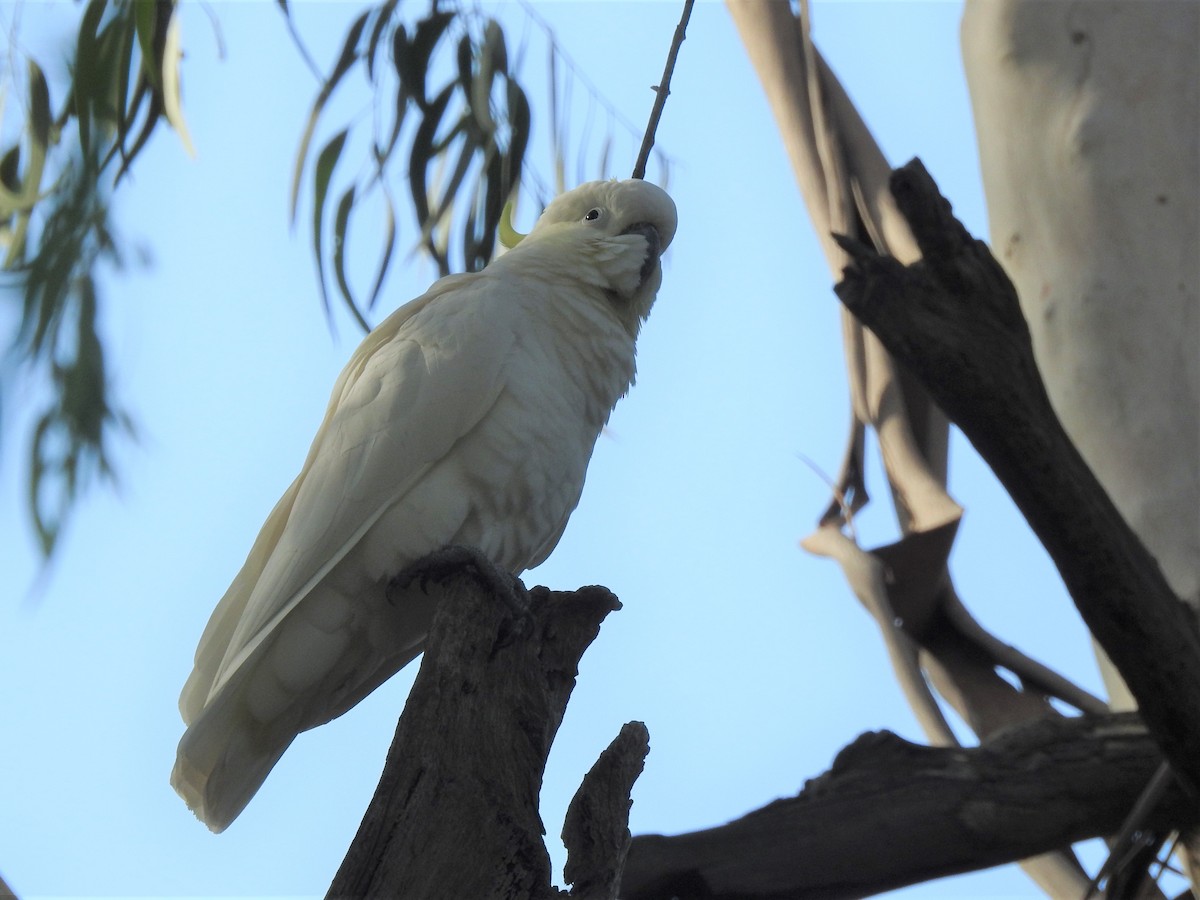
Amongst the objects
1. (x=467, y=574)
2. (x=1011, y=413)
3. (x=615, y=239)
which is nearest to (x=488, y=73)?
(x=615, y=239)

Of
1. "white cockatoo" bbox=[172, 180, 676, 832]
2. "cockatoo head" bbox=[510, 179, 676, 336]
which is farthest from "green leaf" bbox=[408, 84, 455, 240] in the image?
"white cockatoo" bbox=[172, 180, 676, 832]

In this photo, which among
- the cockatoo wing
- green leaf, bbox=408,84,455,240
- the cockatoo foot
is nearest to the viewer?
the cockatoo foot

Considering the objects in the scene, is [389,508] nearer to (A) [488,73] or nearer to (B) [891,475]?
(B) [891,475]

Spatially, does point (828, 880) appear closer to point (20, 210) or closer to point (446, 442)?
point (446, 442)

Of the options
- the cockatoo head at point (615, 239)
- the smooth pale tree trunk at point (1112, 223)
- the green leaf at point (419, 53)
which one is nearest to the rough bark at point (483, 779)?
the cockatoo head at point (615, 239)

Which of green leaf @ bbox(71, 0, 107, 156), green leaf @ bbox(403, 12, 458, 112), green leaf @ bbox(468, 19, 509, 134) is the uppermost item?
green leaf @ bbox(403, 12, 458, 112)

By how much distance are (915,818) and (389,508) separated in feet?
2.97

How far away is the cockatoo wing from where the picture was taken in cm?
190

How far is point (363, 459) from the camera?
1.96 m

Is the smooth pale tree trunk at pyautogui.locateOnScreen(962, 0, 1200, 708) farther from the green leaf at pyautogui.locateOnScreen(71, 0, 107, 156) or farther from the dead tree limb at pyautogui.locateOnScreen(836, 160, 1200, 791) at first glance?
the green leaf at pyautogui.locateOnScreen(71, 0, 107, 156)

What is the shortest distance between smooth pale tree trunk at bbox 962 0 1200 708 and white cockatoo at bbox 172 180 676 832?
936 mm

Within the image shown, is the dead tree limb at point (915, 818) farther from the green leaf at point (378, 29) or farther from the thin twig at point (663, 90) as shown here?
the green leaf at point (378, 29)

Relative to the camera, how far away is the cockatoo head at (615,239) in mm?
2326

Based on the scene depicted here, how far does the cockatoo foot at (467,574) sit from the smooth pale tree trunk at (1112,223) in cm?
119
